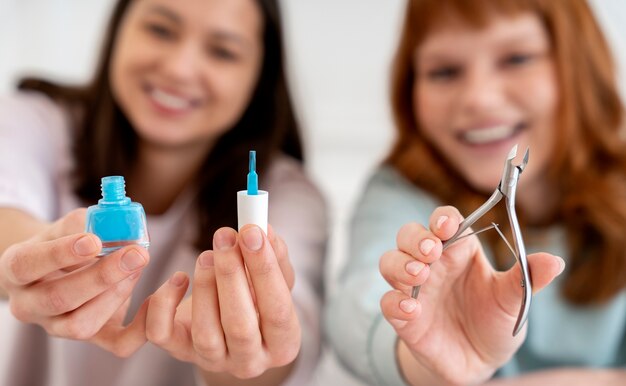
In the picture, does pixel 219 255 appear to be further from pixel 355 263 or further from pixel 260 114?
pixel 260 114

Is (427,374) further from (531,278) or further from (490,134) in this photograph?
(490,134)

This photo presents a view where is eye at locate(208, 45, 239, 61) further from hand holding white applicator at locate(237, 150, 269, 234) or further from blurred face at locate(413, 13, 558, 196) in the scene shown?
hand holding white applicator at locate(237, 150, 269, 234)

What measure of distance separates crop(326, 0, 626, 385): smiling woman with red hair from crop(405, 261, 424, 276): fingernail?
0.58ft

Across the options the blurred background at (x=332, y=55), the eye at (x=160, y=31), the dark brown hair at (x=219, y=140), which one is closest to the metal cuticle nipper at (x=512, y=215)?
the dark brown hair at (x=219, y=140)

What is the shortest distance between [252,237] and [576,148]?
20.5 inches

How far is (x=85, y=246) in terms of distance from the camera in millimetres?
317

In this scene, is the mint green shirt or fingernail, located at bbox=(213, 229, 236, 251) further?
the mint green shirt

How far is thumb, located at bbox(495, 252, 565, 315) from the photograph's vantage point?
37 centimetres

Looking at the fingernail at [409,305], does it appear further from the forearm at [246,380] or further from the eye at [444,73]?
the eye at [444,73]

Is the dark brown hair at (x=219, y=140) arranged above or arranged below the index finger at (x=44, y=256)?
above

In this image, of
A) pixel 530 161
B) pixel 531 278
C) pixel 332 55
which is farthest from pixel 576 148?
pixel 332 55

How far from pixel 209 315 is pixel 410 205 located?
1.22ft

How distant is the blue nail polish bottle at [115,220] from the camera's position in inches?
13.1

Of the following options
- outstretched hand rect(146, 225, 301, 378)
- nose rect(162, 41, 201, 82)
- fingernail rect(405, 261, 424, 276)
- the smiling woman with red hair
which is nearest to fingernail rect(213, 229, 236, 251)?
outstretched hand rect(146, 225, 301, 378)
